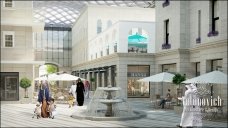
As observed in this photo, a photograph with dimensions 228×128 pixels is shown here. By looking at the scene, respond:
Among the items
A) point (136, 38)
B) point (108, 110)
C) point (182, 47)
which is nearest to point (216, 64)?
point (182, 47)

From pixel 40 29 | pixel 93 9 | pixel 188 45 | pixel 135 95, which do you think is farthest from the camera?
pixel 93 9

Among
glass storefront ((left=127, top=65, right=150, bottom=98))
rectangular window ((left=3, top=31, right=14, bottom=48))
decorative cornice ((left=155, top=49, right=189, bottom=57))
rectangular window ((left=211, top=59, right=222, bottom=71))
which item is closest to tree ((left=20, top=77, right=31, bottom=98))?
rectangular window ((left=3, top=31, right=14, bottom=48))

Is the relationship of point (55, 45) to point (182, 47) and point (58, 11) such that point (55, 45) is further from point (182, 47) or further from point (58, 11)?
point (182, 47)

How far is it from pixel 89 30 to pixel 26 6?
72.9ft

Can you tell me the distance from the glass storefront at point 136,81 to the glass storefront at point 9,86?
10.9 metres

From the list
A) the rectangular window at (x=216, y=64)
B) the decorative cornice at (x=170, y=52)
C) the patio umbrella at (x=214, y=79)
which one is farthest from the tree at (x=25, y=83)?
the patio umbrella at (x=214, y=79)

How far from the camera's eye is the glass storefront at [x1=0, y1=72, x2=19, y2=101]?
102ft

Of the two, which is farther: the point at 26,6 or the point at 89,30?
the point at 89,30

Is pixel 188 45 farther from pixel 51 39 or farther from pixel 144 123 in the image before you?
pixel 51 39

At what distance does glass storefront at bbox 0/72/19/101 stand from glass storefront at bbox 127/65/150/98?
1089cm

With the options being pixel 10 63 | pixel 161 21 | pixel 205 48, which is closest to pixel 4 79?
pixel 10 63

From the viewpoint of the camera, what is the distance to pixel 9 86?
1235 inches

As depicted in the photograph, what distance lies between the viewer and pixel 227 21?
2198cm

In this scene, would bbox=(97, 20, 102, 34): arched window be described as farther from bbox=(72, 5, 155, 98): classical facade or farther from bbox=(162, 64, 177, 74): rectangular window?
bbox=(162, 64, 177, 74): rectangular window
